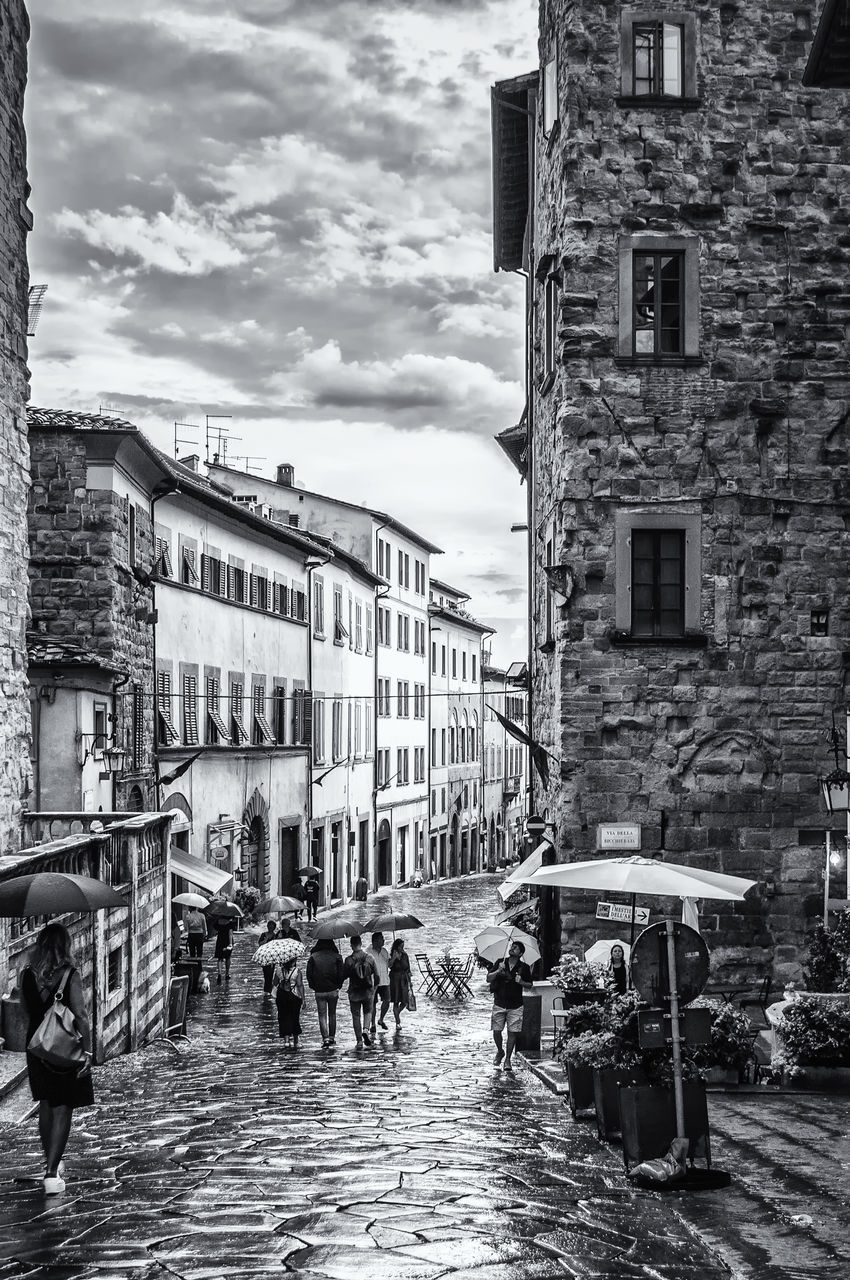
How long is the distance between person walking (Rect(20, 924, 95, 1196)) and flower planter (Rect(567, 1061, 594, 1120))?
427 centimetres

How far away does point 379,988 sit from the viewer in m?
19.1

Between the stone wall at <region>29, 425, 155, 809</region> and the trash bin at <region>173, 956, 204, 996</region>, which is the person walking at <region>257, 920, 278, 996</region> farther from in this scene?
the stone wall at <region>29, 425, 155, 809</region>

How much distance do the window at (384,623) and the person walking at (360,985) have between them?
40834mm

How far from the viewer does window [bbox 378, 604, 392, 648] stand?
58625 mm

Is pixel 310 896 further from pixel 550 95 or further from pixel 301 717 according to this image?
pixel 550 95

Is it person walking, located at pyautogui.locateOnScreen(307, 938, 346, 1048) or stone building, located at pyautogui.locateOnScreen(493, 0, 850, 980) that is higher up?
stone building, located at pyautogui.locateOnScreen(493, 0, 850, 980)

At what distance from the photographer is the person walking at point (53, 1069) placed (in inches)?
316

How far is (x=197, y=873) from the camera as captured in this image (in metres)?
25.5

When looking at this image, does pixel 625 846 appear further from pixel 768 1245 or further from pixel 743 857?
pixel 768 1245

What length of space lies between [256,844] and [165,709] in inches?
351

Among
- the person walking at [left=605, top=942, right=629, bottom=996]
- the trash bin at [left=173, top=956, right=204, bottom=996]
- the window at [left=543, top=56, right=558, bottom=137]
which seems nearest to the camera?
the person walking at [left=605, top=942, right=629, bottom=996]

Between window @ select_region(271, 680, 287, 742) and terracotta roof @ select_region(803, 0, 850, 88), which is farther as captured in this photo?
window @ select_region(271, 680, 287, 742)

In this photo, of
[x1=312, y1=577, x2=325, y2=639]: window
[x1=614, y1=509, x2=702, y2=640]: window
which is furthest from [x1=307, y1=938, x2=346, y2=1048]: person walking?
[x1=312, y1=577, x2=325, y2=639]: window

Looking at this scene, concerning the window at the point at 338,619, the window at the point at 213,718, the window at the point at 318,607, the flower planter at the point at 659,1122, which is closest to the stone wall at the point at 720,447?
the flower planter at the point at 659,1122
